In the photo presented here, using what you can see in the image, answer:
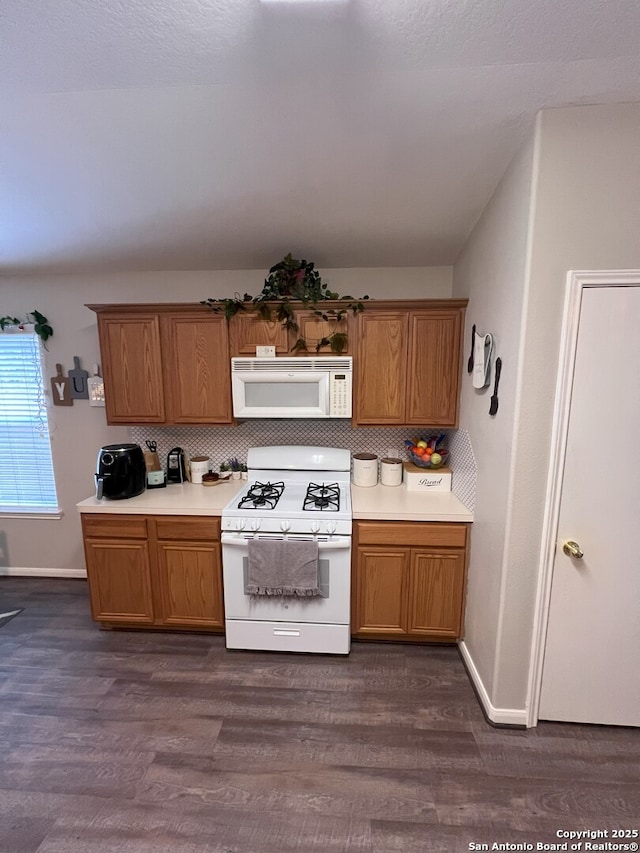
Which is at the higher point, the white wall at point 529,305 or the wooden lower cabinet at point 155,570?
the white wall at point 529,305

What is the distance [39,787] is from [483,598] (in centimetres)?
213

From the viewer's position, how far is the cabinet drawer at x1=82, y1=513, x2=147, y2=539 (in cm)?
222

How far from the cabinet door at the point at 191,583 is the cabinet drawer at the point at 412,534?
2.97 ft

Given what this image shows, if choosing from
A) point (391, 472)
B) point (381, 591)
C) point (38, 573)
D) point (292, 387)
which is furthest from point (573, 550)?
point (38, 573)

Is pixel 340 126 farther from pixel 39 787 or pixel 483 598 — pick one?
pixel 39 787

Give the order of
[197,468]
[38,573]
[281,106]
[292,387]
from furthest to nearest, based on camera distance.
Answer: [38,573] → [197,468] → [292,387] → [281,106]

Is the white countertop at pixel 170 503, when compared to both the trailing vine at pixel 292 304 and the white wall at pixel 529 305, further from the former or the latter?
the white wall at pixel 529 305

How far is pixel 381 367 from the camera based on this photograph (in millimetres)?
2344

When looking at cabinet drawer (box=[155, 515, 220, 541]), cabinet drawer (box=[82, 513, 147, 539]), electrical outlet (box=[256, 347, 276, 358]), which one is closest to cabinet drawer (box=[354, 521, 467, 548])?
cabinet drawer (box=[155, 515, 220, 541])

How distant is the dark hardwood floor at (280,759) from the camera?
1.34 m

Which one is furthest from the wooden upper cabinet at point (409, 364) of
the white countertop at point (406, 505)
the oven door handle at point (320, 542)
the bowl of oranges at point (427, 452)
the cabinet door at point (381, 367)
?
Answer: the oven door handle at point (320, 542)

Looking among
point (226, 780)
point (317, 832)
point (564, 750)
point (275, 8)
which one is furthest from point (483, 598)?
point (275, 8)

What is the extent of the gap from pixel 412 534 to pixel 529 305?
1.33 meters

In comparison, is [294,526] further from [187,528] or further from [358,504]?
[187,528]
